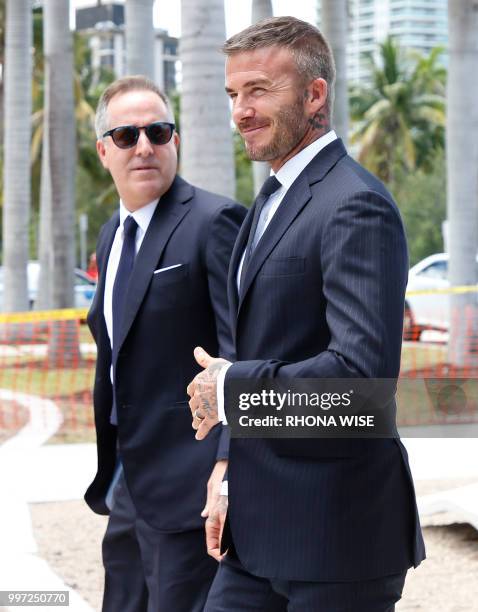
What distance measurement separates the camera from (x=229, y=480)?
2830mm

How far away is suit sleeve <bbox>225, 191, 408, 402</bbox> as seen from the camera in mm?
2447

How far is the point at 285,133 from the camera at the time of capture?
2789 mm

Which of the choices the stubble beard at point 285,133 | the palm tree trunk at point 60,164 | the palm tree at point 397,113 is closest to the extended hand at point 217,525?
the stubble beard at point 285,133

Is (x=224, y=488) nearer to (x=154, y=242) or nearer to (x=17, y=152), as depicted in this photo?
(x=154, y=242)

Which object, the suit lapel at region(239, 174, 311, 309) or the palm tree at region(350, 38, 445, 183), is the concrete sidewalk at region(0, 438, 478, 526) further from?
the palm tree at region(350, 38, 445, 183)

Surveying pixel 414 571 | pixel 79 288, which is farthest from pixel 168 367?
pixel 79 288

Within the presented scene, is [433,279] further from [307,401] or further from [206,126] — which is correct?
[307,401]

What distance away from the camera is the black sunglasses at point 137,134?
13.1 feet

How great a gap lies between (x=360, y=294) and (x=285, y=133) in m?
0.52

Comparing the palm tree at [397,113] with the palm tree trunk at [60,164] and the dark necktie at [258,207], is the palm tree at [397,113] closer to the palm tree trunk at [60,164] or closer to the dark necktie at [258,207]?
the palm tree trunk at [60,164]

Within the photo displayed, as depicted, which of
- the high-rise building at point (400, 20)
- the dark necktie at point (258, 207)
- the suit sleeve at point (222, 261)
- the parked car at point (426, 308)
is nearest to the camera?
the dark necktie at point (258, 207)

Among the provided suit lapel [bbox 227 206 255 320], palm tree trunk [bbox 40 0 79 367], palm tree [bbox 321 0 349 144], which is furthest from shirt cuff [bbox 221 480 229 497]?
palm tree trunk [bbox 40 0 79 367]

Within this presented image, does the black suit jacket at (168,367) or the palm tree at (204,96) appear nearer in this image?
the black suit jacket at (168,367)

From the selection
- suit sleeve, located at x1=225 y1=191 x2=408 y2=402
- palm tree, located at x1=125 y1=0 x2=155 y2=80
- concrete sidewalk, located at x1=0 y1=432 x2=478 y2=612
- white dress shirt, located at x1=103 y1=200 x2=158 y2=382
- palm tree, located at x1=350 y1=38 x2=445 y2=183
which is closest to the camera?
suit sleeve, located at x1=225 y1=191 x2=408 y2=402
